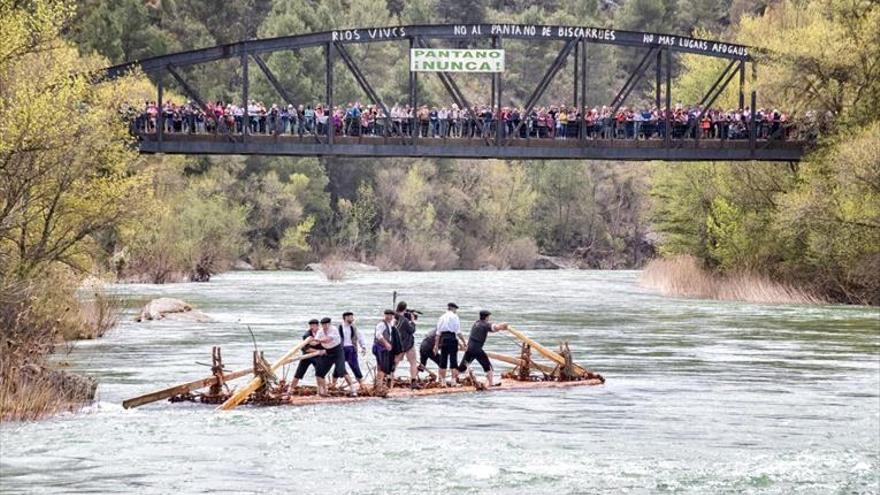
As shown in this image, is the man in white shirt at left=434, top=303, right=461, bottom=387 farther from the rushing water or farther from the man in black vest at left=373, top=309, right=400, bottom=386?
the man in black vest at left=373, top=309, right=400, bottom=386

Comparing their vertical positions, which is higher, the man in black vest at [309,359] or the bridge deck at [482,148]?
the bridge deck at [482,148]

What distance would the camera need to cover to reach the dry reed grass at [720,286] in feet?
231

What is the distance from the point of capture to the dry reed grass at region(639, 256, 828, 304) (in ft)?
231

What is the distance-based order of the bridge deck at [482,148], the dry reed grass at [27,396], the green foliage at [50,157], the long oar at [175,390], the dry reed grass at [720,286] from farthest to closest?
the dry reed grass at [720,286] → the bridge deck at [482,148] → the green foliage at [50,157] → the long oar at [175,390] → the dry reed grass at [27,396]

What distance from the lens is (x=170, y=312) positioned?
58719 mm

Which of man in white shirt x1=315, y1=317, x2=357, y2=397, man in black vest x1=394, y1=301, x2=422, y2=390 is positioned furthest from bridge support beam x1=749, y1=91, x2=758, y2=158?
man in white shirt x1=315, y1=317, x2=357, y2=397

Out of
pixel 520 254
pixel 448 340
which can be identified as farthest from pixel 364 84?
pixel 520 254

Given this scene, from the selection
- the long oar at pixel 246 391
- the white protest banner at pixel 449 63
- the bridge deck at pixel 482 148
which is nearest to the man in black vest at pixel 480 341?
the long oar at pixel 246 391

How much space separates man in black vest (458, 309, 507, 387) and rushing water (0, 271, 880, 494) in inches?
30.9

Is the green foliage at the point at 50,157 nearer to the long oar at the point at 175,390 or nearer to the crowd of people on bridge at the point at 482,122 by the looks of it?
the long oar at the point at 175,390

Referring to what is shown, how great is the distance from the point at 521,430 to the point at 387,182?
9943 centimetres

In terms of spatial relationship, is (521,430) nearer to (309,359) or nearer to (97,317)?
(309,359)

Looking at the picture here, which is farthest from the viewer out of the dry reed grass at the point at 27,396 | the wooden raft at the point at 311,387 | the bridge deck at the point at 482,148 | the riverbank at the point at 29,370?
the bridge deck at the point at 482,148

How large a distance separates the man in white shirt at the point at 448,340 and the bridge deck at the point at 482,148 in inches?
1220
